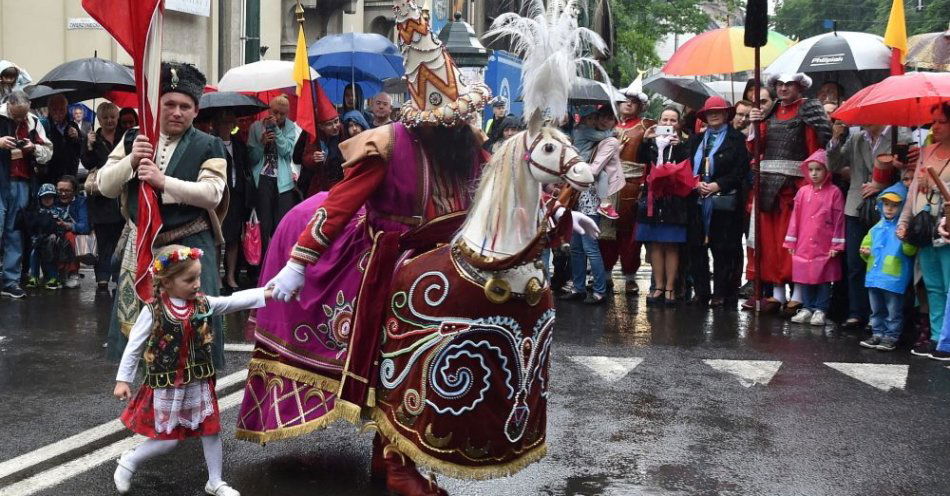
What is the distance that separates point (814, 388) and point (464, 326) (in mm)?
3939

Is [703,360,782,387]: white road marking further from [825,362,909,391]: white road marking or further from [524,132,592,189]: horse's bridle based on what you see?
[524,132,592,189]: horse's bridle

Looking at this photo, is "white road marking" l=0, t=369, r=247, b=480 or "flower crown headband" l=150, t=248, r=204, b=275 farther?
"white road marking" l=0, t=369, r=247, b=480

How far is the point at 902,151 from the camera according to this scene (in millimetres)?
10328

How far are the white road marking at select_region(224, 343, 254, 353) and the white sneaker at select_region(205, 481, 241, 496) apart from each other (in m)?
3.55

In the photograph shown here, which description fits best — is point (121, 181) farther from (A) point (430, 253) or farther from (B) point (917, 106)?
(B) point (917, 106)

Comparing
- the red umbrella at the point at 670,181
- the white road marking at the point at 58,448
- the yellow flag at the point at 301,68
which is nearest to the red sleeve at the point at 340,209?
the white road marking at the point at 58,448

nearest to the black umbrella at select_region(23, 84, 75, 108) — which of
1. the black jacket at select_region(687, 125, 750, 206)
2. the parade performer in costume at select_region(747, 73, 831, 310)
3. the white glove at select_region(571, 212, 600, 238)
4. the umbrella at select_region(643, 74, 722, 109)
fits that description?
the umbrella at select_region(643, 74, 722, 109)

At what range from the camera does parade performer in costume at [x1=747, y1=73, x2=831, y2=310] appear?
36.8 ft

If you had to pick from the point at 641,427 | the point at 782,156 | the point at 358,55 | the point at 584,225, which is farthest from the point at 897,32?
the point at 584,225

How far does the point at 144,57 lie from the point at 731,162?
7228 mm

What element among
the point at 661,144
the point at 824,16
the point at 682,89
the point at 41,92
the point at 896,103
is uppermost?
the point at 824,16

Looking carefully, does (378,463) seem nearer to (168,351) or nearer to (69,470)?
(168,351)

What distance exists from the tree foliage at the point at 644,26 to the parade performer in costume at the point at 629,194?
19.0 m

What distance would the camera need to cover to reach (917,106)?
9898 millimetres
